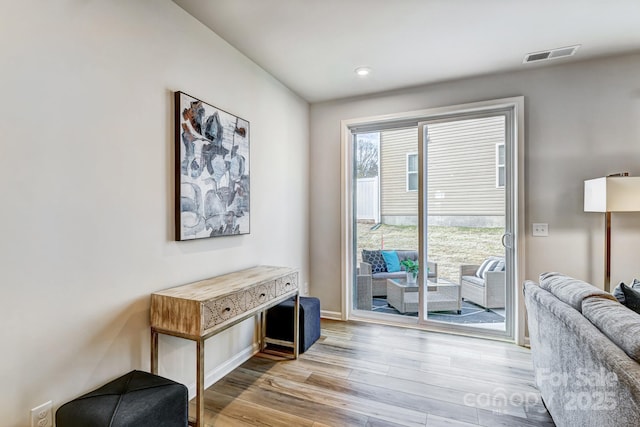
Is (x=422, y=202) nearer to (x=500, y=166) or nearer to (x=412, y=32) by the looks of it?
(x=500, y=166)

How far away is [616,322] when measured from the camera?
130 cm

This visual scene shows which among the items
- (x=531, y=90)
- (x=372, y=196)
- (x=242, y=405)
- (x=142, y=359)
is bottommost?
(x=242, y=405)

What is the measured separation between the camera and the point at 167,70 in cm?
205

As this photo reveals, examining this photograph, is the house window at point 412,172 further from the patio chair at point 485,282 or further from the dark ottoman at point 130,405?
the dark ottoman at point 130,405

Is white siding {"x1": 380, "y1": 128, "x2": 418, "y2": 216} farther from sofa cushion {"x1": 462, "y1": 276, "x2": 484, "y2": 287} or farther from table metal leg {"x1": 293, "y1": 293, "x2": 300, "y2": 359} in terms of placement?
table metal leg {"x1": 293, "y1": 293, "x2": 300, "y2": 359}

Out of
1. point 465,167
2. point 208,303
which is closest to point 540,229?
point 465,167

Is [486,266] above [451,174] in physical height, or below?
below

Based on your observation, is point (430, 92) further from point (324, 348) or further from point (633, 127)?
point (324, 348)

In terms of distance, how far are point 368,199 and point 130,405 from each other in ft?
9.59

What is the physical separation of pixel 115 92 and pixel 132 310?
121 centimetres

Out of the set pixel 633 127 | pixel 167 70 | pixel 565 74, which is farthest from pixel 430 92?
pixel 167 70

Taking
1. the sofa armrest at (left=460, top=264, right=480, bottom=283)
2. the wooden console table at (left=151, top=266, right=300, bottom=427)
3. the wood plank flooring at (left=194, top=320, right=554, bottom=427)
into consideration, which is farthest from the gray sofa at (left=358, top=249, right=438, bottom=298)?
the wooden console table at (left=151, top=266, right=300, bottom=427)

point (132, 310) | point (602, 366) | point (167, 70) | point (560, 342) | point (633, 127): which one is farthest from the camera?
point (633, 127)

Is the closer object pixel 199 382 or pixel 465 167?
pixel 199 382
